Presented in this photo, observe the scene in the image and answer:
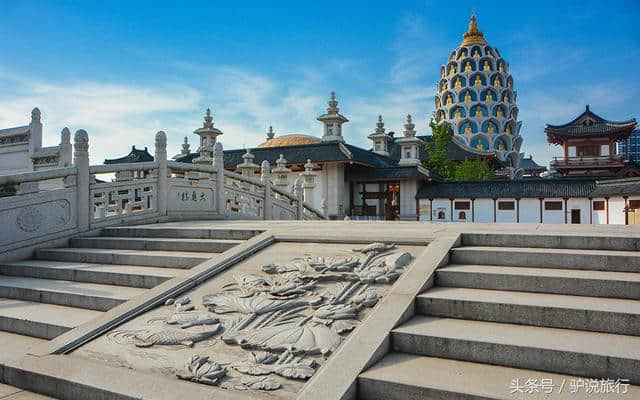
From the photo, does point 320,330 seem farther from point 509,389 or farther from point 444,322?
point 509,389

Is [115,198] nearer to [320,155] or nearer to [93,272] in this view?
[93,272]

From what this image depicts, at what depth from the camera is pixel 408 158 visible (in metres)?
28.4

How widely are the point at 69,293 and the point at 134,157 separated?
35.1 m

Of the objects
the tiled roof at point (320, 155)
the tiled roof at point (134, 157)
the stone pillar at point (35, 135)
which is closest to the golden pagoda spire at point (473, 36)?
the tiled roof at point (320, 155)

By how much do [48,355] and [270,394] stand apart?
2.05 meters

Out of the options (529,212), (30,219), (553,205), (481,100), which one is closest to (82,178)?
(30,219)

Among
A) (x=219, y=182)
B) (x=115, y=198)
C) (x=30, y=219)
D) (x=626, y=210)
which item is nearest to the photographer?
(x=30, y=219)

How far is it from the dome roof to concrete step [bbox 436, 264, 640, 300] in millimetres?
45577

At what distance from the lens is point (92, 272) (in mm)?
5777

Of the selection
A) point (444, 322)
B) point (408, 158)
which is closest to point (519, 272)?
point (444, 322)

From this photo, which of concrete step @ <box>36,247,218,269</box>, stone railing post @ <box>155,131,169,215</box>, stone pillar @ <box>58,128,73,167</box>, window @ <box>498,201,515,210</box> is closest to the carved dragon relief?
concrete step @ <box>36,247,218,269</box>

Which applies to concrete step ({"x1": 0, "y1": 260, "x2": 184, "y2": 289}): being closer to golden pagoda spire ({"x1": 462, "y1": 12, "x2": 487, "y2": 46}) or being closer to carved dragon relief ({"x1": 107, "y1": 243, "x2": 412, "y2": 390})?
carved dragon relief ({"x1": 107, "y1": 243, "x2": 412, "y2": 390})

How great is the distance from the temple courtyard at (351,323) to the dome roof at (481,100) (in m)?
45.3

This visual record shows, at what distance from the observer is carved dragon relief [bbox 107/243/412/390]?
126 inches
